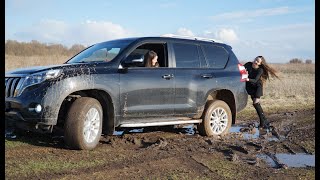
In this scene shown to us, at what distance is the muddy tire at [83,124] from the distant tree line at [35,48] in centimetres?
2711

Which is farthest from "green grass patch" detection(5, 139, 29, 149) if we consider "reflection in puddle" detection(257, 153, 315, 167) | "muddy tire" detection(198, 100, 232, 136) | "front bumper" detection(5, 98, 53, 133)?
"reflection in puddle" detection(257, 153, 315, 167)

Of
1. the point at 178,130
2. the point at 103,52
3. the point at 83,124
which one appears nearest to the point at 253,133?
the point at 178,130

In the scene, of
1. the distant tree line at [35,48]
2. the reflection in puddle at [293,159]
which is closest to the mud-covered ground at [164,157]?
the reflection in puddle at [293,159]

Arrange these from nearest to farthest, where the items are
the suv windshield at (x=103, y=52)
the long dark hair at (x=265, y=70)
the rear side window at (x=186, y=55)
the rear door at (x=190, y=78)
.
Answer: the suv windshield at (x=103, y=52), the rear door at (x=190, y=78), the rear side window at (x=186, y=55), the long dark hair at (x=265, y=70)

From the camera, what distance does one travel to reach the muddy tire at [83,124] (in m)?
6.21

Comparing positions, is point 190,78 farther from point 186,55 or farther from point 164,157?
point 164,157

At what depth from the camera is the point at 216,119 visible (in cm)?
868

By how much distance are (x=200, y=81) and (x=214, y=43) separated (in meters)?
1.29

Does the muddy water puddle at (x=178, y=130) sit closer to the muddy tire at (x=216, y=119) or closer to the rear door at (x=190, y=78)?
the muddy tire at (x=216, y=119)

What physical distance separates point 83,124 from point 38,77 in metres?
0.97

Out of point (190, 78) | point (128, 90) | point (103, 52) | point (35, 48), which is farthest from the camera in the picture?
point (35, 48)

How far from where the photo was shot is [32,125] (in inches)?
241

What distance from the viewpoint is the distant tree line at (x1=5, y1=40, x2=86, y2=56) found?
109 ft
